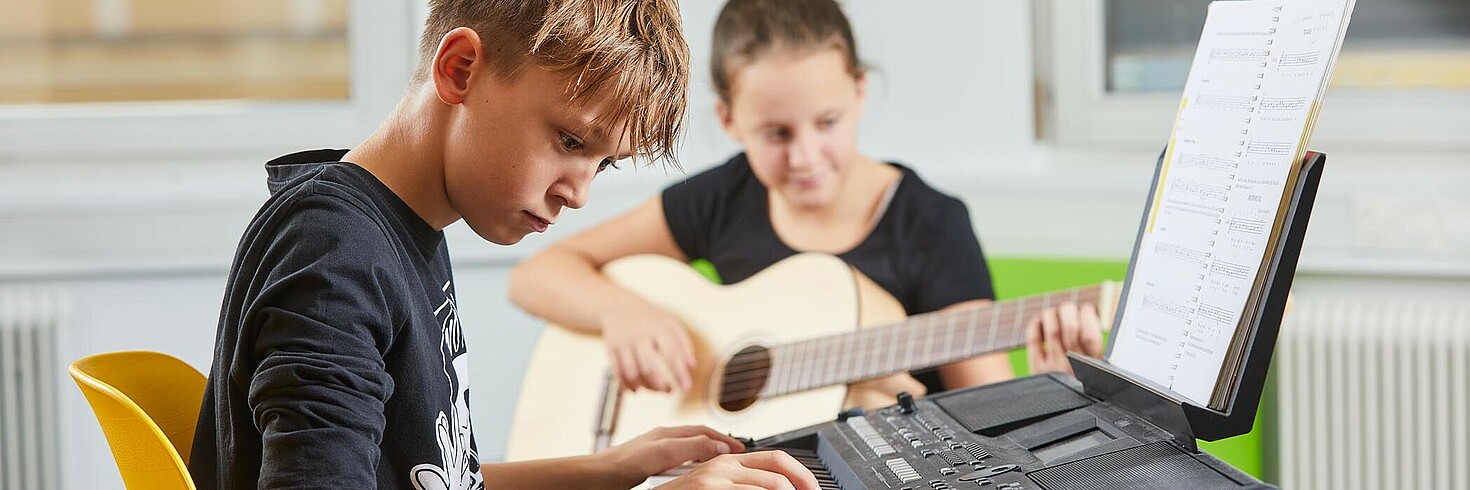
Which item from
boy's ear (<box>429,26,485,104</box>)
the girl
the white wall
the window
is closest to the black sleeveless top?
the girl

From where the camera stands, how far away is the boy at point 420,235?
69 cm

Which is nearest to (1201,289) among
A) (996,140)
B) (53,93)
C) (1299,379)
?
(1299,379)

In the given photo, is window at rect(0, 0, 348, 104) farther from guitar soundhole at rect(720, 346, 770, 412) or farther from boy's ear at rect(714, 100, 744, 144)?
guitar soundhole at rect(720, 346, 770, 412)

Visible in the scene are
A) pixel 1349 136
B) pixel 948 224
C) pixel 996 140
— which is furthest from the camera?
pixel 996 140

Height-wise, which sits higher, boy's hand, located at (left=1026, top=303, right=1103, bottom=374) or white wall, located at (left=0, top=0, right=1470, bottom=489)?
white wall, located at (left=0, top=0, right=1470, bottom=489)

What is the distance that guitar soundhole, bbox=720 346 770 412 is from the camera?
1.57 m

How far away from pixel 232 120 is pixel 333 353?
1637 mm

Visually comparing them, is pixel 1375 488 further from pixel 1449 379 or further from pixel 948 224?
pixel 948 224

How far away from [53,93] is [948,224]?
157cm

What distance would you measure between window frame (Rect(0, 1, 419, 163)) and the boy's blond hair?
132 centimetres

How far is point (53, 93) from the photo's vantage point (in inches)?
85.4

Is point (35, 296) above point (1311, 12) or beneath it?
beneath

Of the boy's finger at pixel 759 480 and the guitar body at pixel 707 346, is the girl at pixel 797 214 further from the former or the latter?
the boy's finger at pixel 759 480

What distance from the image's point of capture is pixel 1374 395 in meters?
1.74
